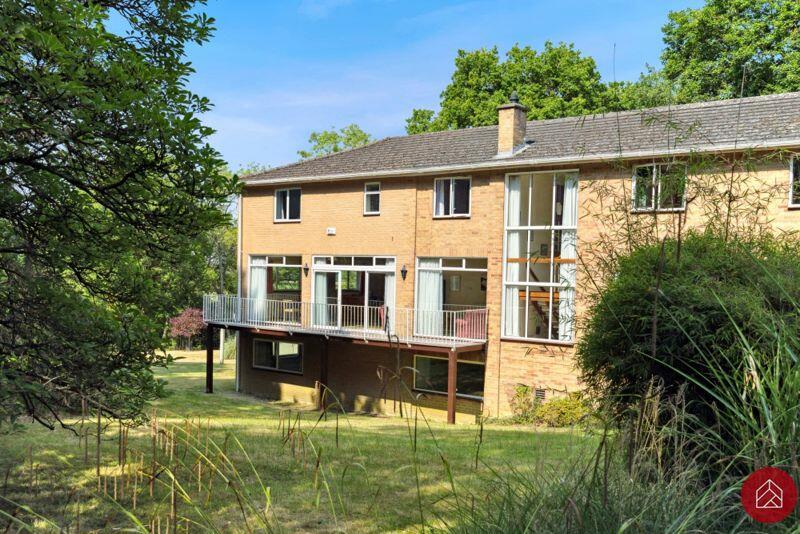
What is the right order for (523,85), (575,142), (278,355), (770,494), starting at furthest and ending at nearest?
1. (523,85)
2. (278,355)
3. (575,142)
4. (770,494)

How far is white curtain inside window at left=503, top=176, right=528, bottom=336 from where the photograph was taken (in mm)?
17859

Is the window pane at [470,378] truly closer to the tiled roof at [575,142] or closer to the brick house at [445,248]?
the brick house at [445,248]

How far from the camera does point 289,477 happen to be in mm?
6867

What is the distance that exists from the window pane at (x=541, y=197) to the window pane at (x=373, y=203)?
5.07m

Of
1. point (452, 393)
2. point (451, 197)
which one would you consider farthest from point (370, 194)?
point (452, 393)

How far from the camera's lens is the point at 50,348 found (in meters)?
6.07

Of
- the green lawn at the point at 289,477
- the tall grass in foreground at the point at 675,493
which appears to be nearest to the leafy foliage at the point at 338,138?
the green lawn at the point at 289,477

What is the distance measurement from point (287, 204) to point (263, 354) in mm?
5602

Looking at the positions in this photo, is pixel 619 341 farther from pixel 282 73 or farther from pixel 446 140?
pixel 446 140

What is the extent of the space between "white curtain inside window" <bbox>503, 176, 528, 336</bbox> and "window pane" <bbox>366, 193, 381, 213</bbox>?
4.45m

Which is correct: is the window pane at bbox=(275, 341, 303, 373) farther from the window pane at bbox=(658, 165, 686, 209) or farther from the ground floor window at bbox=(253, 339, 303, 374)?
the window pane at bbox=(658, 165, 686, 209)

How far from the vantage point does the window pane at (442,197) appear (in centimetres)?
1919

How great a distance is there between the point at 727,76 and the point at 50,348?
1104 inches

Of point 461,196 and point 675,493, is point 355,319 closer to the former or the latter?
point 461,196
